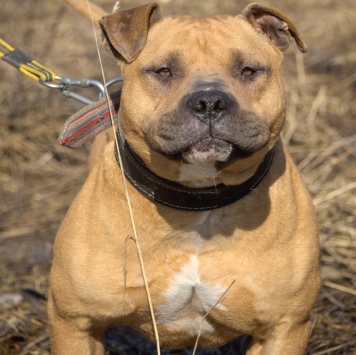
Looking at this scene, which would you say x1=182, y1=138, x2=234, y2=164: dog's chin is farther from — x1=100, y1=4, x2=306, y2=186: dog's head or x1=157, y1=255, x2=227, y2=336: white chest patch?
x1=157, y1=255, x2=227, y2=336: white chest patch

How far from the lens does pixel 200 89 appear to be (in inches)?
158

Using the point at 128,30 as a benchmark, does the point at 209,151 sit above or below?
below

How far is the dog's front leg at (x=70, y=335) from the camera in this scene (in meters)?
4.63

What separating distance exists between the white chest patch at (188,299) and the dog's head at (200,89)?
448 mm

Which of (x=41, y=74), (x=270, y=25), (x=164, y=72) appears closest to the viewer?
(x=164, y=72)

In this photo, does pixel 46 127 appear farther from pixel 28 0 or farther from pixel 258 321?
pixel 258 321

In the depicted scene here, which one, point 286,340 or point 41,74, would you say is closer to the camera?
point 286,340

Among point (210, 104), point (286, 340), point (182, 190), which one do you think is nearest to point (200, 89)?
point (210, 104)

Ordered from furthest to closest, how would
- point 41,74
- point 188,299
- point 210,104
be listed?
point 41,74 → point 188,299 → point 210,104

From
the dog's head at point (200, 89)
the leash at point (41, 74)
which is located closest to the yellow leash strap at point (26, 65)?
the leash at point (41, 74)

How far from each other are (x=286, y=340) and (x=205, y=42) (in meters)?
1.51

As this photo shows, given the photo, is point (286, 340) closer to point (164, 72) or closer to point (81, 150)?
point (164, 72)

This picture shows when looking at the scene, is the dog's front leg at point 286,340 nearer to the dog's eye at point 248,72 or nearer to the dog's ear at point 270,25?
the dog's eye at point 248,72

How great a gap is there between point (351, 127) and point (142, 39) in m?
4.56
